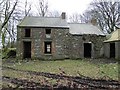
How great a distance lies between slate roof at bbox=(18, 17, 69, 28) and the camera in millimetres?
28578

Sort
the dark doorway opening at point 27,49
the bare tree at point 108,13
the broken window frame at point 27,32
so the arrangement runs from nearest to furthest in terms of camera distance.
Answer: the broken window frame at point 27,32, the dark doorway opening at point 27,49, the bare tree at point 108,13

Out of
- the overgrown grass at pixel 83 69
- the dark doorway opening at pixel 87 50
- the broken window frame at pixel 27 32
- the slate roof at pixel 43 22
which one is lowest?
the overgrown grass at pixel 83 69

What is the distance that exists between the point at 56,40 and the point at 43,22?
3411 millimetres

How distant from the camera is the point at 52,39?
28406 mm

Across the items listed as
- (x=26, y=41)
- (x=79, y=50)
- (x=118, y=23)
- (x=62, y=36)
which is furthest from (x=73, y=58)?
(x=118, y=23)

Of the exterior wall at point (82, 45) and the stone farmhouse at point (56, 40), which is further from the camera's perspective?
the exterior wall at point (82, 45)

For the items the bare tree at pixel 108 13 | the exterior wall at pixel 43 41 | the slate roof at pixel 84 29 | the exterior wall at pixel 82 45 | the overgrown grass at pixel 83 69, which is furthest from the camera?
the bare tree at pixel 108 13

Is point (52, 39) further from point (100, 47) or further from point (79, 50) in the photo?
point (100, 47)

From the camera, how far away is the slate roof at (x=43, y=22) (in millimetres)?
28578

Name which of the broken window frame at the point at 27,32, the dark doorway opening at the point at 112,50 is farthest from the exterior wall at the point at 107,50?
the broken window frame at the point at 27,32

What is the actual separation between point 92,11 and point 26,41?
918 inches

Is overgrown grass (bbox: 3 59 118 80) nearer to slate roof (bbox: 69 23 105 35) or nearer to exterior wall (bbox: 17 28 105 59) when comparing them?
exterior wall (bbox: 17 28 105 59)

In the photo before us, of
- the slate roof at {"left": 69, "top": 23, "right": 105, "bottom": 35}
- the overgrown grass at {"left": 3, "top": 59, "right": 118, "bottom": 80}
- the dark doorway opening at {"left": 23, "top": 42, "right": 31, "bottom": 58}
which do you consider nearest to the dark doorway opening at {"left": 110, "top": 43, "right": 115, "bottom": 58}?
the slate roof at {"left": 69, "top": 23, "right": 105, "bottom": 35}

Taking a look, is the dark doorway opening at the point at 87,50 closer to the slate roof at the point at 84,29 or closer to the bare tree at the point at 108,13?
the slate roof at the point at 84,29
